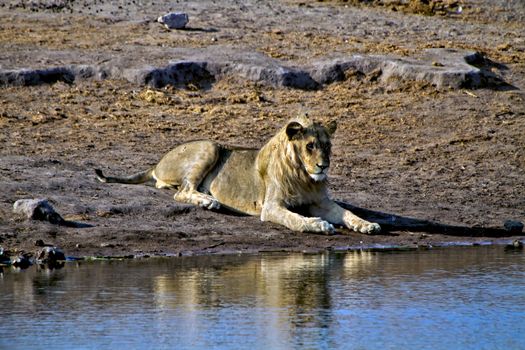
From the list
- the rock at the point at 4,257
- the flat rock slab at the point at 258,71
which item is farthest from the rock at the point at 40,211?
the flat rock slab at the point at 258,71

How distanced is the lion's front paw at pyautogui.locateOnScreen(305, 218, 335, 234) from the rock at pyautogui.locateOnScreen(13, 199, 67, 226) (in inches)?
95.9

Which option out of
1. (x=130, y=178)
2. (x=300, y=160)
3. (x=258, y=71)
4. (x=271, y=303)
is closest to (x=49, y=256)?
(x=271, y=303)

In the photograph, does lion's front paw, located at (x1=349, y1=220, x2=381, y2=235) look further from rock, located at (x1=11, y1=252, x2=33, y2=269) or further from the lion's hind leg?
rock, located at (x1=11, y1=252, x2=33, y2=269)

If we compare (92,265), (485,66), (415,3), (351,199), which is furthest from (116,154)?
(415,3)

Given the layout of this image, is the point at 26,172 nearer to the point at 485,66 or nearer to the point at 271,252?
the point at 271,252

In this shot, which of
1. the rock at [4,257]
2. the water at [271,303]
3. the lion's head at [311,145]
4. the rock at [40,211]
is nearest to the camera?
the water at [271,303]

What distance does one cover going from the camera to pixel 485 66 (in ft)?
64.5

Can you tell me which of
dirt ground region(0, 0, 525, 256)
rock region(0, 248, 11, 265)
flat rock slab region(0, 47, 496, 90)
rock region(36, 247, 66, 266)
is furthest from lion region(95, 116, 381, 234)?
flat rock slab region(0, 47, 496, 90)

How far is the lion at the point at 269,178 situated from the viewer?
13536 mm

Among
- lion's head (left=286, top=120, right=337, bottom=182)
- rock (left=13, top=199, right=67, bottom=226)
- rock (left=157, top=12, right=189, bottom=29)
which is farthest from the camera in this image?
rock (left=157, top=12, right=189, bottom=29)

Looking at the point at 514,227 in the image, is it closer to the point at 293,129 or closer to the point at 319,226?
the point at 319,226

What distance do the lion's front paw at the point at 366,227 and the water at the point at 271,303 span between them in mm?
1020

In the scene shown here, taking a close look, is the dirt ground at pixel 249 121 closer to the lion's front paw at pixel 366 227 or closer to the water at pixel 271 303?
the lion's front paw at pixel 366 227

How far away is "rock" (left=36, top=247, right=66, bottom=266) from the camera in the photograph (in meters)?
11.5
